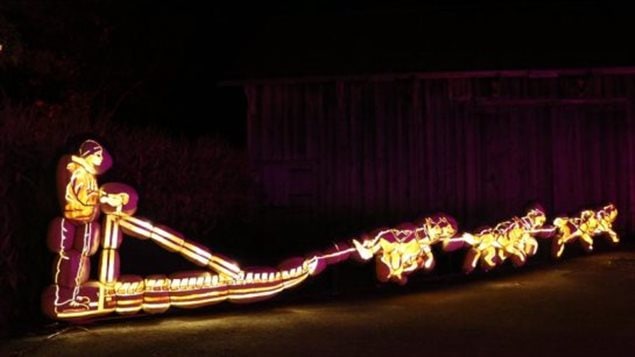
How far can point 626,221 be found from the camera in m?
18.4

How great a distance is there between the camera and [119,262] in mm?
9367

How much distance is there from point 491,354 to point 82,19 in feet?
46.2

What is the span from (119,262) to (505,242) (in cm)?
697

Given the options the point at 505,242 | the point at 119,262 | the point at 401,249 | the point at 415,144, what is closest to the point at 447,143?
the point at 415,144

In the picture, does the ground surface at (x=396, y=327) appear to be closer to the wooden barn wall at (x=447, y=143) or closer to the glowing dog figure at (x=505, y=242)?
the glowing dog figure at (x=505, y=242)

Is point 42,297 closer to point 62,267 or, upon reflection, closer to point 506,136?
point 62,267

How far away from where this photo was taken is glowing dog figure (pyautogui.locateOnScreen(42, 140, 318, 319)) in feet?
28.4

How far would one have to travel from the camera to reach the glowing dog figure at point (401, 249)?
1148 centimetres

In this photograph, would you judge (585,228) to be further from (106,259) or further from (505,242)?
(106,259)

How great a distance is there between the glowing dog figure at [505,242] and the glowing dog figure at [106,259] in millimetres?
4619

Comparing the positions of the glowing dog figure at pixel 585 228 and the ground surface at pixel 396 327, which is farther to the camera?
the glowing dog figure at pixel 585 228

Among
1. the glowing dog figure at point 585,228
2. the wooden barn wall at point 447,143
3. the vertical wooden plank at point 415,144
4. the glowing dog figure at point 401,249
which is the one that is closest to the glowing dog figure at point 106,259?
the glowing dog figure at point 401,249

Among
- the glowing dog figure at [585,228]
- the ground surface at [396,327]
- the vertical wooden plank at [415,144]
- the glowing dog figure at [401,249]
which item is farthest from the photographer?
the vertical wooden plank at [415,144]

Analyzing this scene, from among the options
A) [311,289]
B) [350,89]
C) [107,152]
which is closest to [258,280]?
[311,289]
